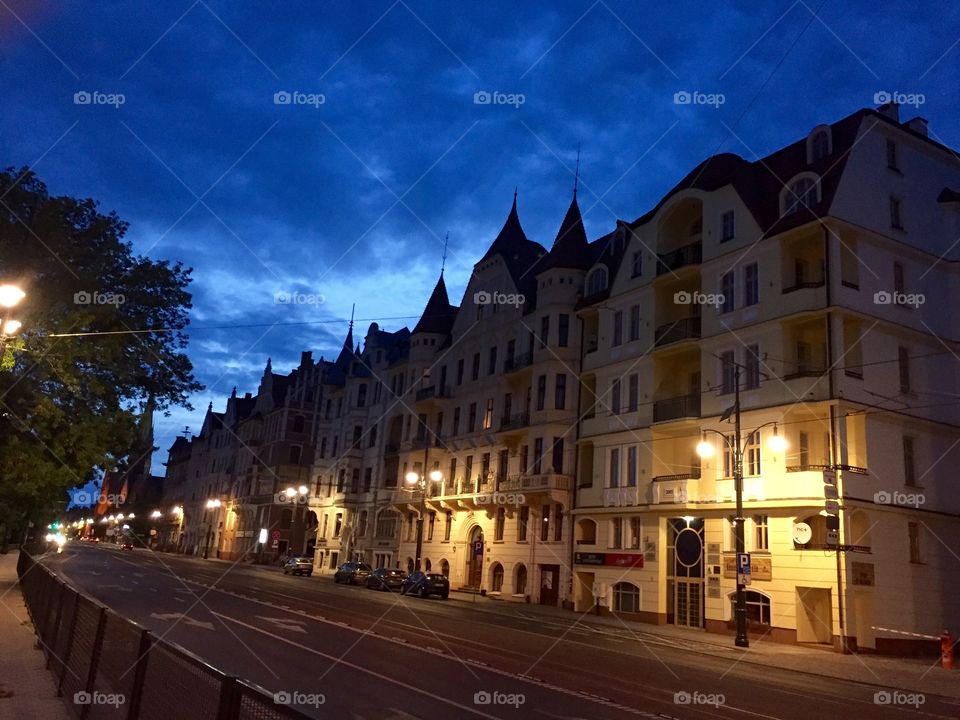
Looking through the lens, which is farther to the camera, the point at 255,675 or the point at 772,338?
the point at 772,338

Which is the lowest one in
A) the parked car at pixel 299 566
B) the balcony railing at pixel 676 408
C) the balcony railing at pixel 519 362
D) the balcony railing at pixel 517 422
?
the parked car at pixel 299 566

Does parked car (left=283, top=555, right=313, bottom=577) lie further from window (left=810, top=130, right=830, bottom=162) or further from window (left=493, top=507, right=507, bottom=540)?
window (left=810, top=130, right=830, bottom=162)

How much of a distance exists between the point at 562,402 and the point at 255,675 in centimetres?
3068

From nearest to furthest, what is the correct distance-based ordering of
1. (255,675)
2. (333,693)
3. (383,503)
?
(333,693) → (255,675) → (383,503)

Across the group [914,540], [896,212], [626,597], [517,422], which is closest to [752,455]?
[914,540]

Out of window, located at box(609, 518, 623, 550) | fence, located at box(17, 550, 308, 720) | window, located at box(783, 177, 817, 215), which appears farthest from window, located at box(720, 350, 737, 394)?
fence, located at box(17, 550, 308, 720)

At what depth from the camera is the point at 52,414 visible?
19594 millimetres

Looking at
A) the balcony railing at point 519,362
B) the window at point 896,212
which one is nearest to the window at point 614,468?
the balcony railing at point 519,362

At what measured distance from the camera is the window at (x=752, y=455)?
28.6m

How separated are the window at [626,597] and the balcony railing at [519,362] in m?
14.1

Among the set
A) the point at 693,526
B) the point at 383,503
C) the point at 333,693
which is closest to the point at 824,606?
the point at 693,526

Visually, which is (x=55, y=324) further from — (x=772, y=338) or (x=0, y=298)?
(x=772, y=338)

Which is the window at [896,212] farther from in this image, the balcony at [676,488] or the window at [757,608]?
the window at [757,608]

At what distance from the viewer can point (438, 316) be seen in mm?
57438
